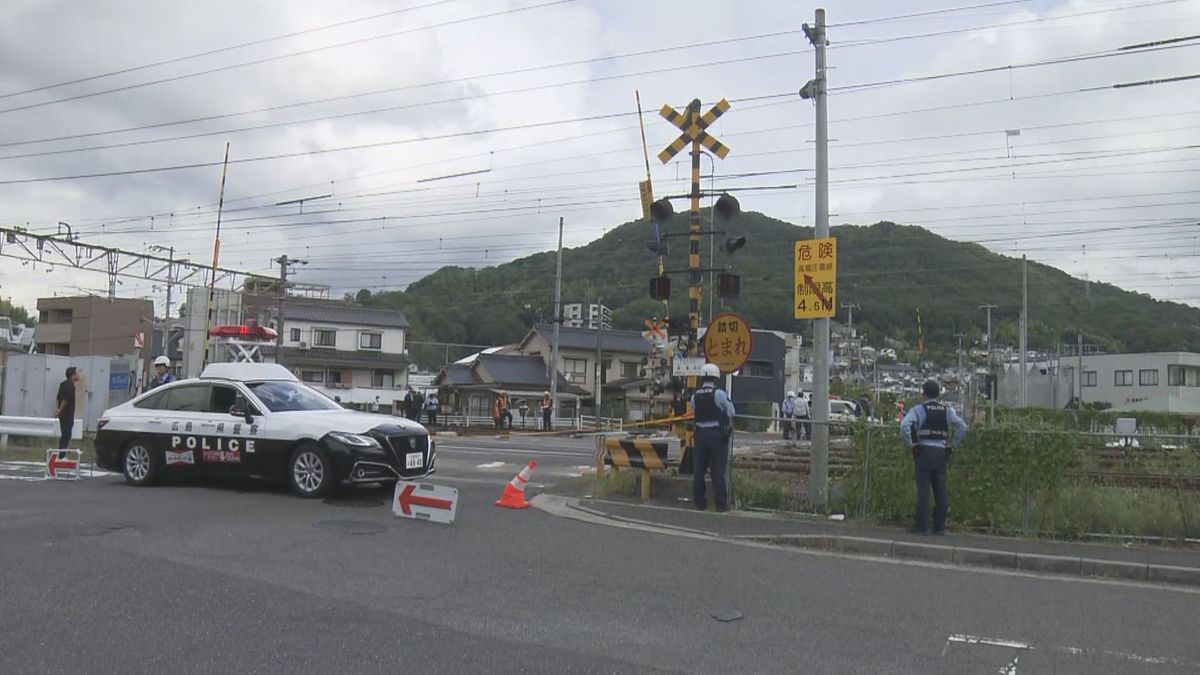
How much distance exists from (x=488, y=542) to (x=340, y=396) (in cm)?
4936

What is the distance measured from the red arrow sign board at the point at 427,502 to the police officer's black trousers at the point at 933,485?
4.94 meters

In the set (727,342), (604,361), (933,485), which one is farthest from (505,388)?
(933,485)

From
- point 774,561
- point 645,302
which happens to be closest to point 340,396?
point 645,302

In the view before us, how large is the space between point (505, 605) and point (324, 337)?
5371cm

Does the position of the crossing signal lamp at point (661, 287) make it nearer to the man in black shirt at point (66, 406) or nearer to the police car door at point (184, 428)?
the police car door at point (184, 428)

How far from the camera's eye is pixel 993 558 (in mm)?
8453

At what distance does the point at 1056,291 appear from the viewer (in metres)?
61.5

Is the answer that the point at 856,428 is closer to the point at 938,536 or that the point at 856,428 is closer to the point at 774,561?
the point at 938,536

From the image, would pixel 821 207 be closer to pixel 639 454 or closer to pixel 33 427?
pixel 639 454

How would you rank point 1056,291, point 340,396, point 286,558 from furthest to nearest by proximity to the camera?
point 1056,291 < point 340,396 < point 286,558

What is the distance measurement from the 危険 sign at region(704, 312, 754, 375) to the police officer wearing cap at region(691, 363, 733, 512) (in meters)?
1.08

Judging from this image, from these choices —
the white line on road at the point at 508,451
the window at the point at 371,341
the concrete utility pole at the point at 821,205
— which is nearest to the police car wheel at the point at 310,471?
the concrete utility pole at the point at 821,205

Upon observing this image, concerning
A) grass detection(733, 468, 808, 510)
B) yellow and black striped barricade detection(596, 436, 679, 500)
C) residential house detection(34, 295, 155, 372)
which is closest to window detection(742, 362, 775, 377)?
residential house detection(34, 295, 155, 372)

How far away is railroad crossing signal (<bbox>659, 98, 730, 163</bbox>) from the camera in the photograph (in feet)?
42.7
